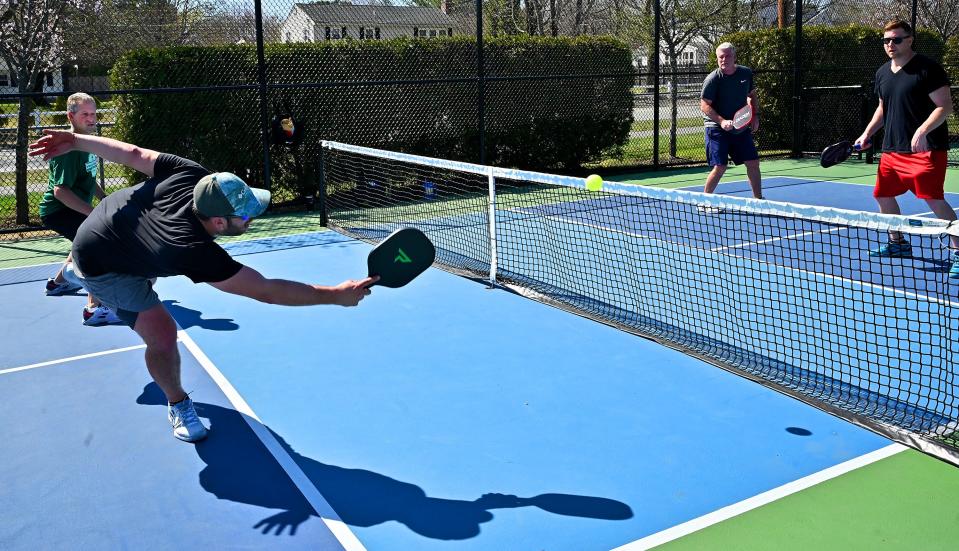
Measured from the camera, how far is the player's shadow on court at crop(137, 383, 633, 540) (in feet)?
11.9

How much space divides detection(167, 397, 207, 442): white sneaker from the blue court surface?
0.25 ft

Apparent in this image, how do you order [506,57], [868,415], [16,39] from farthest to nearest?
[506,57]
[16,39]
[868,415]

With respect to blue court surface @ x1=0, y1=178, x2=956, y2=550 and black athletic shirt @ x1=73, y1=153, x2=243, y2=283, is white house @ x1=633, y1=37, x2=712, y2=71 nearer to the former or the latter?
blue court surface @ x1=0, y1=178, x2=956, y2=550

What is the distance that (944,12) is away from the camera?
22812 mm

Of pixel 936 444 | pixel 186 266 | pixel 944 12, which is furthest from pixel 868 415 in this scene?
pixel 944 12

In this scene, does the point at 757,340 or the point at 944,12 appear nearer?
the point at 757,340

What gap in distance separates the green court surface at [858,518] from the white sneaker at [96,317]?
511 centimetres

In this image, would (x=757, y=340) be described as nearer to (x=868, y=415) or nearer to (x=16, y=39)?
(x=868, y=415)

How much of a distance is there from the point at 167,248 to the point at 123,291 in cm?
69

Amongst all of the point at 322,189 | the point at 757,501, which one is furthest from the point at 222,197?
the point at 322,189

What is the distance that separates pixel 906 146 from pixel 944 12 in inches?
731

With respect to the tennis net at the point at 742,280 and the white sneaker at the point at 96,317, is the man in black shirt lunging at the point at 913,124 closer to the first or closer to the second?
the tennis net at the point at 742,280

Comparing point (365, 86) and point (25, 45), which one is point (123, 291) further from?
point (365, 86)

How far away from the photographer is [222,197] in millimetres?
3797
